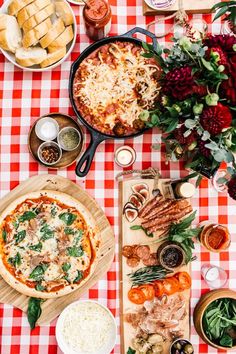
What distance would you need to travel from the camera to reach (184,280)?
2.29m

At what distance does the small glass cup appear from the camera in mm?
2297

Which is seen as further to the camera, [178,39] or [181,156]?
[181,156]

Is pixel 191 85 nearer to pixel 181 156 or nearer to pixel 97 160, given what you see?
pixel 181 156

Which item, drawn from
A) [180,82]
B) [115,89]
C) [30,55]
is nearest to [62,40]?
[30,55]

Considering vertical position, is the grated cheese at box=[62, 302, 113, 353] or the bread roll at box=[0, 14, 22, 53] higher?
the bread roll at box=[0, 14, 22, 53]

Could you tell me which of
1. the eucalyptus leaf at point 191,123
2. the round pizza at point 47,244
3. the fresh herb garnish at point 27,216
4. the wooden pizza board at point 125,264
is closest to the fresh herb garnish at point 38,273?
the round pizza at point 47,244

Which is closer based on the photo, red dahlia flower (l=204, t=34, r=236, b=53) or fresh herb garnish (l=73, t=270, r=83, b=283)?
red dahlia flower (l=204, t=34, r=236, b=53)

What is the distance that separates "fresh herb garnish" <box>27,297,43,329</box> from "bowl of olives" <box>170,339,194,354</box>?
629 millimetres

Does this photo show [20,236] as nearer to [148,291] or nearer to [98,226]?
[98,226]

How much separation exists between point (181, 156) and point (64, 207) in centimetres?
58

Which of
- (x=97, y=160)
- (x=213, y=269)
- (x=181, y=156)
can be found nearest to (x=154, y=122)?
(x=181, y=156)

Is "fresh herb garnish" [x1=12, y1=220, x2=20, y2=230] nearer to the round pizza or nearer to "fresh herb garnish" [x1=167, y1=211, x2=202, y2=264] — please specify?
the round pizza

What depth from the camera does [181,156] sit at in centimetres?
213

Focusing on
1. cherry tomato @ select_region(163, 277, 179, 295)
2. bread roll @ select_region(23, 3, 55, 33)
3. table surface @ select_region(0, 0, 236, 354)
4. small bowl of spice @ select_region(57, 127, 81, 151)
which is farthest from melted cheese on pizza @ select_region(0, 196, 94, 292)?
bread roll @ select_region(23, 3, 55, 33)
